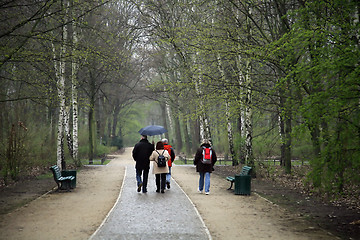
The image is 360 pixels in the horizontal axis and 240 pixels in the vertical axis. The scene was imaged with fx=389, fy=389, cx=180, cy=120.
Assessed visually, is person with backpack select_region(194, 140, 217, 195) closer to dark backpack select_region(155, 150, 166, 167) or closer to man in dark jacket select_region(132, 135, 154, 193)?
dark backpack select_region(155, 150, 166, 167)

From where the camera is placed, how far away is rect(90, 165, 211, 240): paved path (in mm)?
7301

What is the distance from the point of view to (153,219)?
8711 mm

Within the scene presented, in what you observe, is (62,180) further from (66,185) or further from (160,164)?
(160,164)

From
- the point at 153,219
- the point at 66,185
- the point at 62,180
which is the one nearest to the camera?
the point at 153,219

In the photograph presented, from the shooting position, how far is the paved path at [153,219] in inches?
287

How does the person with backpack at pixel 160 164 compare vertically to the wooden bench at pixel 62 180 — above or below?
above

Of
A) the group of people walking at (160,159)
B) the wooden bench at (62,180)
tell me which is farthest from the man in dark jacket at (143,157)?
the wooden bench at (62,180)

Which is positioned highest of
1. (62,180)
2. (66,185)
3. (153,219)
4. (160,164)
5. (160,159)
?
(160,159)

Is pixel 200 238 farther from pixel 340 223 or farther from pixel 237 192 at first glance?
pixel 237 192

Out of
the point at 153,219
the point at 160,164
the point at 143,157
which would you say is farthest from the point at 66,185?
the point at 153,219

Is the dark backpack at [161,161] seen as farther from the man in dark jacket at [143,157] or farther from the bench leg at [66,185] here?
the bench leg at [66,185]

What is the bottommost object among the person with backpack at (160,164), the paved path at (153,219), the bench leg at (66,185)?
the paved path at (153,219)

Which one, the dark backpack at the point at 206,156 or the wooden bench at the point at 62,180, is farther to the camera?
the wooden bench at the point at 62,180

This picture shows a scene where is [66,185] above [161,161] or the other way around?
the other way around
